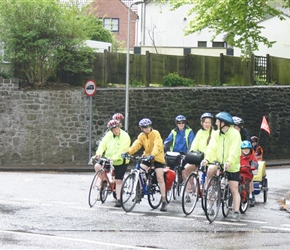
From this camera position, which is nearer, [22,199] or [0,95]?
[22,199]

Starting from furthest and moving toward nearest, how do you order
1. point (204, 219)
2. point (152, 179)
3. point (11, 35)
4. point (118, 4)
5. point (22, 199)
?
1. point (118, 4)
2. point (11, 35)
3. point (22, 199)
4. point (152, 179)
5. point (204, 219)

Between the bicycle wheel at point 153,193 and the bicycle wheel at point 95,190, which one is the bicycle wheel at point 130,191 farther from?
the bicycle wheel at point 95,190

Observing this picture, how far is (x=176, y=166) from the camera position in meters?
16.8

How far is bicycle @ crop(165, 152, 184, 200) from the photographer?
53.9 ft

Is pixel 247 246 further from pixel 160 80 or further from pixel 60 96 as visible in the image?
pixel 160 80

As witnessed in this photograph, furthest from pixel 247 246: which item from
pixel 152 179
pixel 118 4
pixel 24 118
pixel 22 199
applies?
pixel 118 4

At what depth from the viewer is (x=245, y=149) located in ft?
52.5

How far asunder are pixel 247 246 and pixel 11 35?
68.5 ft

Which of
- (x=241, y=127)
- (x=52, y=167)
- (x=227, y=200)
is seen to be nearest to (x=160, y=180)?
(x=227, y=200)

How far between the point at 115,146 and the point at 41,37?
15.9 m

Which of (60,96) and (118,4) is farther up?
(118,4)

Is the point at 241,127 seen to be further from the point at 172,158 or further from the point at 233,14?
the point at 233,14

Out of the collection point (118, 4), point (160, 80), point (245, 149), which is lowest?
point (245, 149)

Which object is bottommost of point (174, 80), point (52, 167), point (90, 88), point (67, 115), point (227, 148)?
point (52, 167)
